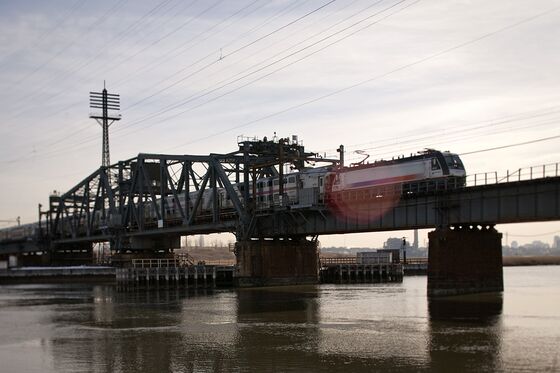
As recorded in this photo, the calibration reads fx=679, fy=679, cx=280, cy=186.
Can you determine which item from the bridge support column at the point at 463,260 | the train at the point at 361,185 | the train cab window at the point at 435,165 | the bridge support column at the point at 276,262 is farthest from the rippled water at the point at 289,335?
the bridge support column at the point at 276,262

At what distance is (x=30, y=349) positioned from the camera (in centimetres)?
3375

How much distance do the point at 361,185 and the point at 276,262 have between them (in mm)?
17376

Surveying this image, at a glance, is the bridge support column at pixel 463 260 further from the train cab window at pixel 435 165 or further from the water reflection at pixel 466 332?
the train cab window at pixel 435 165

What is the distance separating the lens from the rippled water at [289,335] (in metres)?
28.0

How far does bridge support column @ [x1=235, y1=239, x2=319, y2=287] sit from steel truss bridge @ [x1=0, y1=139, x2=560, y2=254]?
84.9 inches

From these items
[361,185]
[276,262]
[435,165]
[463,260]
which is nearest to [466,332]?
[463,260]

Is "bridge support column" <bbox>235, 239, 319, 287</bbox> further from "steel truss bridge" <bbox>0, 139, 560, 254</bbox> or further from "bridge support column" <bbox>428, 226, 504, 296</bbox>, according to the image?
"bridge support column" <bbox>428, 226, 504, 296</bbox>

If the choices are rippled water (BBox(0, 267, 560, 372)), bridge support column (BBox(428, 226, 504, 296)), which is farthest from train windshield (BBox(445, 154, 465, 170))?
rippled water (BBox(0, 267, 560, 372))

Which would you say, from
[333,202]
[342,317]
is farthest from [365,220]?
[342,317]

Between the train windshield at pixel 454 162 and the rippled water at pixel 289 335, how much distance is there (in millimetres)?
11933

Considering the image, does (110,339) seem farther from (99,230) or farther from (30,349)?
(99,230)

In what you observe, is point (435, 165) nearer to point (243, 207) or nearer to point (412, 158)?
point (412, 158)

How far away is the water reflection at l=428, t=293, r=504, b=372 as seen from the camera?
27781 mm

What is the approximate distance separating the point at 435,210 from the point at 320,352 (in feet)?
103
